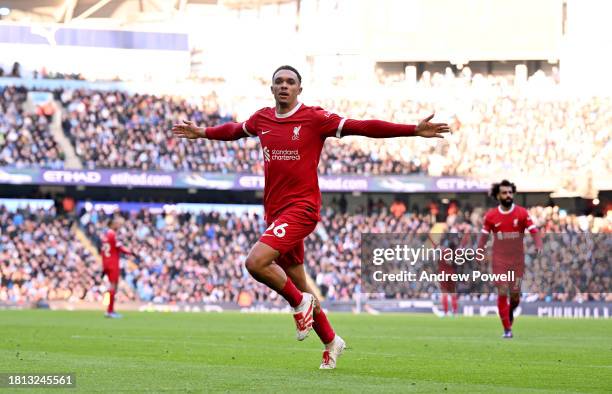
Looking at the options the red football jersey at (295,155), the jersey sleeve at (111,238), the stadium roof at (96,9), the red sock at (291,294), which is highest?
the stadium roof at (96,9)

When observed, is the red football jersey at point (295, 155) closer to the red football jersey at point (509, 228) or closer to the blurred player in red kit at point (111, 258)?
the red football jersey at point (509, 228)

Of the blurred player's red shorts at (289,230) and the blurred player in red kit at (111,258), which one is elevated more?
the blurred player's red shorts at (289,230)

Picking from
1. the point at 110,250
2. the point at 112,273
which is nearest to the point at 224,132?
the point at 110,250

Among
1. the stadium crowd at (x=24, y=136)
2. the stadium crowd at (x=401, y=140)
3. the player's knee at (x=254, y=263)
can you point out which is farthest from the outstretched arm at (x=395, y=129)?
the stadium crowd at (x=401, y=140)

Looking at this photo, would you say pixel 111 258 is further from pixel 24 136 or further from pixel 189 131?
pixel 189 131

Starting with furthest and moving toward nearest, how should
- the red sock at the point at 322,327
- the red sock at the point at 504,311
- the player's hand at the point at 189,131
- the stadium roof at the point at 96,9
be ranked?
the stadium roof at the point at 96,9, the red sock at the point at 504,311, the player's hand at the point at 189,131, the red sock at the point at 322,327

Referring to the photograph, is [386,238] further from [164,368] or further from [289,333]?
[164,368]

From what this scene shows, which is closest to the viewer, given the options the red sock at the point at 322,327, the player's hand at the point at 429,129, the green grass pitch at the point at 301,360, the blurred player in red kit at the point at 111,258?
the green grass pitch at the point at 301,360

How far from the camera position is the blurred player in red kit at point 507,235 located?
21969mm

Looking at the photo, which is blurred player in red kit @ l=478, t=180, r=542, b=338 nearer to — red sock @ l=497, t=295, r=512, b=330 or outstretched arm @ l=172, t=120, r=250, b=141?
red sock @ l=497, t=295, r=512, b=330

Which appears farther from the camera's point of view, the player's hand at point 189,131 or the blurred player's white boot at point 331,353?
the player's hand at point 189,131

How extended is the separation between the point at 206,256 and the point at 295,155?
35550mm

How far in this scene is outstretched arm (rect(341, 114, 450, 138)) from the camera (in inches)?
440

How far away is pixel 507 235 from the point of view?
22234mm
